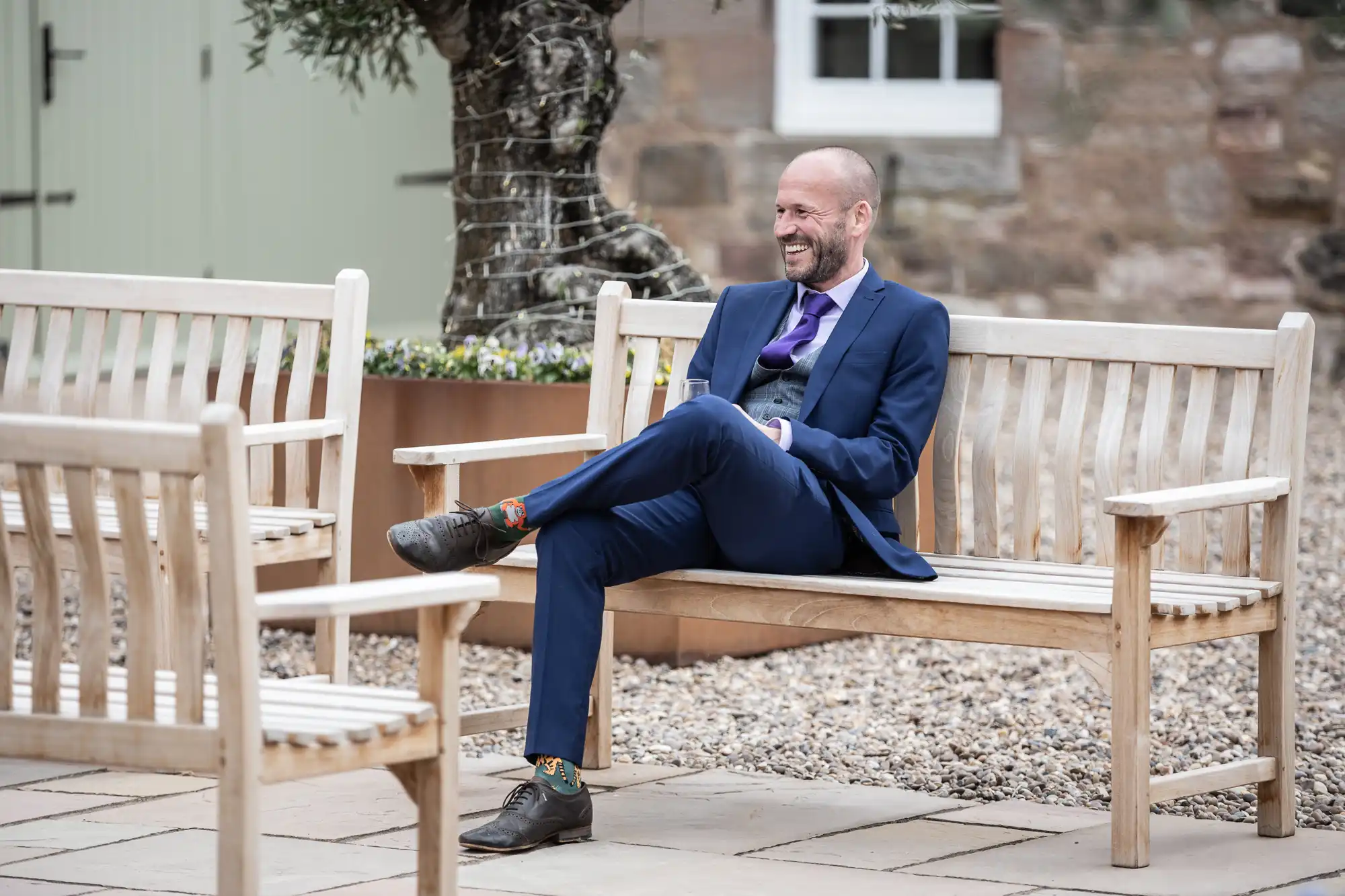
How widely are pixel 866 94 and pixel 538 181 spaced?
5.64 metres

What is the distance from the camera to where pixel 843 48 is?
11.2 meters

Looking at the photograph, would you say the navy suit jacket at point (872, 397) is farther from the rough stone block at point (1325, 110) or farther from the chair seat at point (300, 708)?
the rough stone block at point (1325, 110)

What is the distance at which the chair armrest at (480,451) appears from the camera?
3.96m

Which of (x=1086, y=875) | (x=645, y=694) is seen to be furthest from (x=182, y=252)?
(x=1086, y=875)

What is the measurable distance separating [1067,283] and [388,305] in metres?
3.72

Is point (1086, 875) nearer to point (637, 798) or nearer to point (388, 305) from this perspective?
point (637, 798)

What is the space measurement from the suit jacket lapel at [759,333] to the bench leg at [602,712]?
0.57 metres

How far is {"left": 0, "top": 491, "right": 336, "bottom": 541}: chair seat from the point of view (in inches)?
159

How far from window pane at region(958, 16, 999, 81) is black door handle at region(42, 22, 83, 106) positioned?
16.1 ft

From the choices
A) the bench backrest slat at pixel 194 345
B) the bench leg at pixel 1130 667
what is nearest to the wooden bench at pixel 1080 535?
the bench leg at pixel 1130 667

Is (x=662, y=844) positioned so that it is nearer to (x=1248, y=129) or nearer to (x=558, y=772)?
(x=558, y=772)

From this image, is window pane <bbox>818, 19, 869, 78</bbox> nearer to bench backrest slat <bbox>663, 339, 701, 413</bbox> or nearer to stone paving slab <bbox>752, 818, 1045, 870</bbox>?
bench backrest slat <bbox>663, 339, 701, 413</bbox>

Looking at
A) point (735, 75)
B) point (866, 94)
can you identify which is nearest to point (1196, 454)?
point (735, 75)

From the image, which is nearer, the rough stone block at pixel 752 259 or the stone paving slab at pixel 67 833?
the stone paving slab at pixel 67 833
